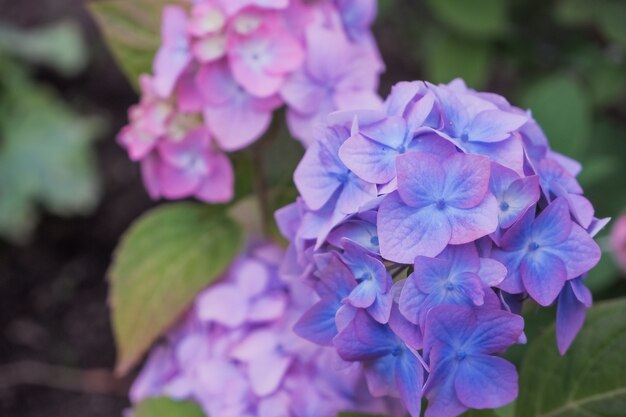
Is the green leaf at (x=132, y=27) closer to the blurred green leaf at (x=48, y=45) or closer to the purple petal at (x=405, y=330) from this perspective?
the purple petal at (x=405, y=330)

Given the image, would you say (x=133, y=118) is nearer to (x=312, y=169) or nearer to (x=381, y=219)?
(x=312, y=169)

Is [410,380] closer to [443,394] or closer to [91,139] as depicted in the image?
[443,394]

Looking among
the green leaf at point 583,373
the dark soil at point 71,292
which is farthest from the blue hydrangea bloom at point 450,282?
the dark soil at point 71,292

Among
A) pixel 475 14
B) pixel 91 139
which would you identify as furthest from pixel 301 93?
pixel 91 139

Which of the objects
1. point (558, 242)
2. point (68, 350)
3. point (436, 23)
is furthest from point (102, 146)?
point (558, 242)

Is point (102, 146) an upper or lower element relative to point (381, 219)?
lower

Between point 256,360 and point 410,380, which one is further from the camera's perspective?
point 256,360

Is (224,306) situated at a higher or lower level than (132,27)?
lower
